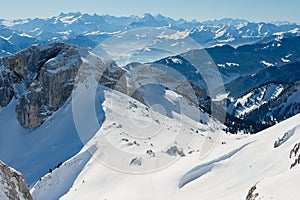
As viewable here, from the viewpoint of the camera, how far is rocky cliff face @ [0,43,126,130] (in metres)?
89.2

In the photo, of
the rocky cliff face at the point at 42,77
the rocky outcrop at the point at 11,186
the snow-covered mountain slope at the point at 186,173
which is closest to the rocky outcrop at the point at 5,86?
the rocky cliff face at the point at 42,77

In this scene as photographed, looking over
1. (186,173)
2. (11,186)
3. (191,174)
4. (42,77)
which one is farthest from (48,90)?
(11,186)

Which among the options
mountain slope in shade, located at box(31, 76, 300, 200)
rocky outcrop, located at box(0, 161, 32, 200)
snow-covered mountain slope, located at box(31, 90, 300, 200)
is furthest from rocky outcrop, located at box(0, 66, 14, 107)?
rocky outcrop, located at box(0, 161, 32, 200)

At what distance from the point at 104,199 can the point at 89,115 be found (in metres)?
37.7

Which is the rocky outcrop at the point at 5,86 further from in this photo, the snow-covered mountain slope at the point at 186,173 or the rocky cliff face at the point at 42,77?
the snow-covered mountain slope at the point at 186,173

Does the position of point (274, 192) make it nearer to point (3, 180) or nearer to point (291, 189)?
point (291, 189)

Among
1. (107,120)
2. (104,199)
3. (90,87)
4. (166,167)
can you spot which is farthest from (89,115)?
(104,199)

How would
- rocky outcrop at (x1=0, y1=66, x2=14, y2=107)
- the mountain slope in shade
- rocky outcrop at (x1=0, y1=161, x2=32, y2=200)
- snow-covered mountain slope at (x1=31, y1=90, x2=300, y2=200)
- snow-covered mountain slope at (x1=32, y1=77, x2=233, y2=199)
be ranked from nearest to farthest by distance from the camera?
rocky outcrop at (x1=0, y1=161, x2=32, y2=200) → snow-covered mountain slope at (x1=31, y1=90, x2=300, y2=200) → the mountain slope in shade → snow-covered mountain slope at (x1=32, y1=77, x2=233, y2=199) → rocky outcrop at (x1=0, y1=66, x2=14, y2=107)

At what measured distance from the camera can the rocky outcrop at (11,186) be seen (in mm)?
26811

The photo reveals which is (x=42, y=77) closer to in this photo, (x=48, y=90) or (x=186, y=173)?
(x=48, y=90)

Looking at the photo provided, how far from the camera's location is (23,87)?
101438mm

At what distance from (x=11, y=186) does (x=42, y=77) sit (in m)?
68.7

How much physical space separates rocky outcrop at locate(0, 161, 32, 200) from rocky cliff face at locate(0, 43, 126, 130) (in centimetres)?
5817

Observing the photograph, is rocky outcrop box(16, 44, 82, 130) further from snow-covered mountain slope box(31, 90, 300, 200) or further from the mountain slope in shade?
the mountain slope in shade
